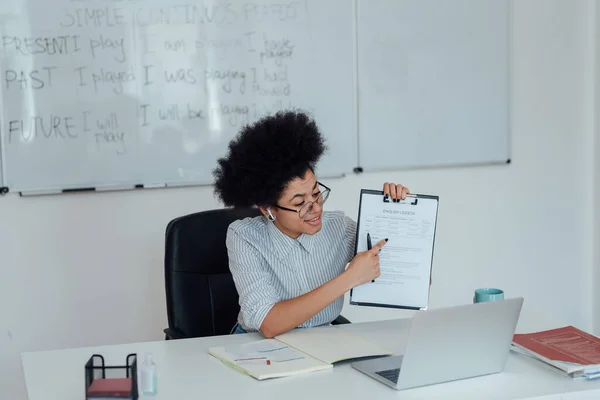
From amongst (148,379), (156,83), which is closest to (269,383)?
(148,379)

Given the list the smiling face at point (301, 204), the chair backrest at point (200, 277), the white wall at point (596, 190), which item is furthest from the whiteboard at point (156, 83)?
the white wall at point (596, 190)

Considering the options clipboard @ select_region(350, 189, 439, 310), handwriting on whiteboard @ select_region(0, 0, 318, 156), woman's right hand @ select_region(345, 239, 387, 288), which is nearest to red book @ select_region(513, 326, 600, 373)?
clipboard @ select_region(350, 189, 439, 310)

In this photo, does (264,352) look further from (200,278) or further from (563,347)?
(563,347)

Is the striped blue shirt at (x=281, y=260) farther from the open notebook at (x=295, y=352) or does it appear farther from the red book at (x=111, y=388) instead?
the red book at (x=111, y=388)

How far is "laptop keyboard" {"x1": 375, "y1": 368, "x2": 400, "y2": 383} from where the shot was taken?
1.74m

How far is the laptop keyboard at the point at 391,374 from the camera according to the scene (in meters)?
1.74

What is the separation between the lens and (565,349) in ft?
6.23

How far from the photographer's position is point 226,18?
329 centimetres

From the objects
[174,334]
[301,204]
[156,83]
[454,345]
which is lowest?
[174,334]

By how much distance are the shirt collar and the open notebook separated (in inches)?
10.7

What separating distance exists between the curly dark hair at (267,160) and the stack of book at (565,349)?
0.74m

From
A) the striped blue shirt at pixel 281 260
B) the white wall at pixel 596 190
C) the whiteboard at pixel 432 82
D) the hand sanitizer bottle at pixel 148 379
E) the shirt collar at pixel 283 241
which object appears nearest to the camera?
the hand sanitizer bottle at pixel 148 379

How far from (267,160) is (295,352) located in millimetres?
557

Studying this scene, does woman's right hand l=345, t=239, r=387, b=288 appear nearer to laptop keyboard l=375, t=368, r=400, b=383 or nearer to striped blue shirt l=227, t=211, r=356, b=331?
striped blue shirt l=227, t=211, r=356, b=331
